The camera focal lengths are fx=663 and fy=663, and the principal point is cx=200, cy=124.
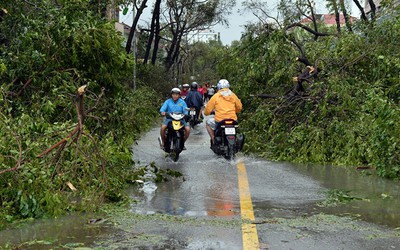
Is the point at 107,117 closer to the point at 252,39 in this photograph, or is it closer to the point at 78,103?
the point at 78,103

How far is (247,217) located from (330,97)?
25.7 feet

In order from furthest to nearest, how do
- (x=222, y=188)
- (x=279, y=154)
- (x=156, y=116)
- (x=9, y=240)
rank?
(x=156, y=116)
(x=279, y=154)
(x=222, y=188)
(x=9, y=240)

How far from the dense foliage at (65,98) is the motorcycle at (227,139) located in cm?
204

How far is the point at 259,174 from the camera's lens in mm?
12500

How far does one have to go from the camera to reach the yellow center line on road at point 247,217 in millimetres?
6867

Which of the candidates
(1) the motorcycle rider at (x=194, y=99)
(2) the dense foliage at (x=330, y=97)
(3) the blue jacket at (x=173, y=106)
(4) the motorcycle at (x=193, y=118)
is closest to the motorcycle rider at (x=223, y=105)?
(3) the blue jacket at (x=173, y=106)

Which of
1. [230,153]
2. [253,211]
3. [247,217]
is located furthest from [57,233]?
[230,153]

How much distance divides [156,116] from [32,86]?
17.9 m

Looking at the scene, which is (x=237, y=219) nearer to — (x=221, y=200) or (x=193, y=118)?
(x=221, y=200)

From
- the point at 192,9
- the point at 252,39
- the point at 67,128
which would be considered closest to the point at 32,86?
the point at 67,128

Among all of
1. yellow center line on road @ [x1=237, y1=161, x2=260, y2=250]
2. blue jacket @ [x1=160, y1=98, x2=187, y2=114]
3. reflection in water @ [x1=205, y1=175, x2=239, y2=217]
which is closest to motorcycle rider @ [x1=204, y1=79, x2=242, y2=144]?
blue jacket @ [x1=160, y1=98, x2=187, y2=114]

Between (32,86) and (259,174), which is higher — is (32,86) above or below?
above

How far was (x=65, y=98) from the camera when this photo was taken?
40.8ft

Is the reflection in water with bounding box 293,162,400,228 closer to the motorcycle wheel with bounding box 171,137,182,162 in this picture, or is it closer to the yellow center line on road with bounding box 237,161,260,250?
the yellow center line on road with bounding box 237,161,260,250
